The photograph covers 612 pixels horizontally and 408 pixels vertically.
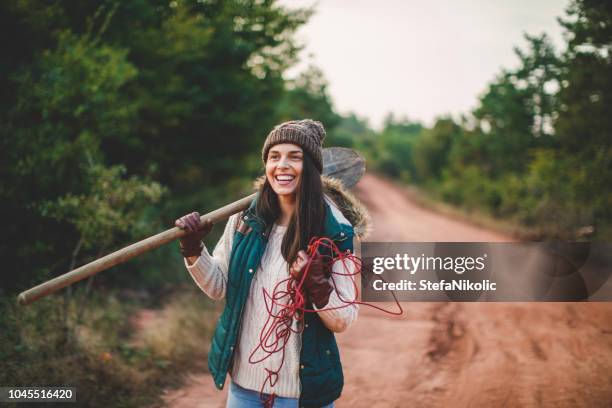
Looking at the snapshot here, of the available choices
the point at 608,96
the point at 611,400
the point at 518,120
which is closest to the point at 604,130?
the point at 608,96

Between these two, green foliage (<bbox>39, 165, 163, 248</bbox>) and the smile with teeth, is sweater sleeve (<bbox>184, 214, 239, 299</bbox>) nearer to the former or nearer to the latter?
the smile with teeth

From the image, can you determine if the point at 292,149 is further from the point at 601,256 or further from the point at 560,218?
the point at 560,218

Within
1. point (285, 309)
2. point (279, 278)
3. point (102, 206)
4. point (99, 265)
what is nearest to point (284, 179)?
point (279, 278)

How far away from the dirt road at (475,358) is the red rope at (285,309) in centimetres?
262

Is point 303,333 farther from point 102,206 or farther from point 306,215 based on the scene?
point 102,206

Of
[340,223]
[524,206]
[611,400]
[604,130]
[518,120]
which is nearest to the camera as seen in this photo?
[340,223]

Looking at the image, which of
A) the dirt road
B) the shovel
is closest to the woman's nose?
the shovel

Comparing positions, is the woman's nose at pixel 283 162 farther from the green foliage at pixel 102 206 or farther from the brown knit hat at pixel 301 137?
the green foliage at pixel 102 206

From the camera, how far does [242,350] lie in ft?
7.36

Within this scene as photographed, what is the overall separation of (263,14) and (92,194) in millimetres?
3674

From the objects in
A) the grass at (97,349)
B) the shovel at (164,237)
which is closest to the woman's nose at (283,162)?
the shovel at (164,237)

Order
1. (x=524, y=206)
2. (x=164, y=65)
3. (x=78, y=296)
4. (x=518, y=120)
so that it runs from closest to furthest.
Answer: (x=78, y=296)
(x=164, y=65)
(x=524, y=206)
(x=518, y=120)

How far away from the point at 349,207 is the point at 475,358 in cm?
369

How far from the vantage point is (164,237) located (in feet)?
7.77
